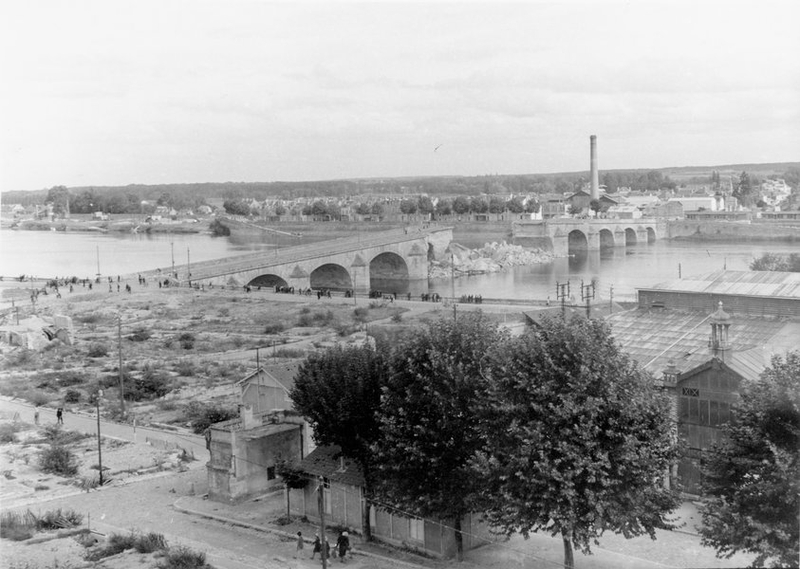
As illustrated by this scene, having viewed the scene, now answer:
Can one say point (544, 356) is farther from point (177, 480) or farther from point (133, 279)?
point (133, 279)

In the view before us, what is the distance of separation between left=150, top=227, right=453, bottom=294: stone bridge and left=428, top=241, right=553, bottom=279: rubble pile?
4.14 ft

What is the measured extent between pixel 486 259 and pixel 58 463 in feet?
171

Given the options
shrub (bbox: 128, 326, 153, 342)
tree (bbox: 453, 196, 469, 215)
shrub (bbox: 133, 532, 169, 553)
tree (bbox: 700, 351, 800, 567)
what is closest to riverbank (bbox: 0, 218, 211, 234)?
tree (bbox: 453, 196, 469, 215)

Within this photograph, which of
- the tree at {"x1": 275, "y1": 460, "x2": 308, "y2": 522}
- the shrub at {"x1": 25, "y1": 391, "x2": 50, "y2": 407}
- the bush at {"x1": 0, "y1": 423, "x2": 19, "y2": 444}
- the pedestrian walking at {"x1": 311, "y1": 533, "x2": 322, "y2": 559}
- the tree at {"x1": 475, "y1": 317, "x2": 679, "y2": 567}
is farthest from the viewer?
the shrub at {"x1": 25, "y1": 391, "x2": 50, "y2": 407}

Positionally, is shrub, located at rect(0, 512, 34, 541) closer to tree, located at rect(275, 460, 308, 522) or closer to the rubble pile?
tree, located at rect(275, 460, 308, 522)

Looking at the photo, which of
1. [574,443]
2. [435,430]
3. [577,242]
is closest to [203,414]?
[435,430]

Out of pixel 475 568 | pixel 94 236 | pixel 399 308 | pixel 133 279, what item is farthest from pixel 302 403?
pixel 94 236

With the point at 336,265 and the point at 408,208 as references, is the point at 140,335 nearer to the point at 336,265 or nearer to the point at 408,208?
the point at 336,265

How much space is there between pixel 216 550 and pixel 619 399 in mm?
6396

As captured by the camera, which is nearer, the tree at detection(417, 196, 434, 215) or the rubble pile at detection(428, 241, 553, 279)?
the rubble pile at detection(428, 241, 553, 279)

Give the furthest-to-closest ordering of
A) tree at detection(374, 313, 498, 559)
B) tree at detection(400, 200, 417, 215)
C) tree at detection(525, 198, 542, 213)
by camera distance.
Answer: tree at detection(400, 200, 417, 215) < tree at detection(525, 198, 542, 213) < tree at detection(374, 313, 498, 559)

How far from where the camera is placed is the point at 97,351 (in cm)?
3228

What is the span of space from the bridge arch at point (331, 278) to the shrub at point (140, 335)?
2109 cm

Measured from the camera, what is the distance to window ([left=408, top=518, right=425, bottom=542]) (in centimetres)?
1369
